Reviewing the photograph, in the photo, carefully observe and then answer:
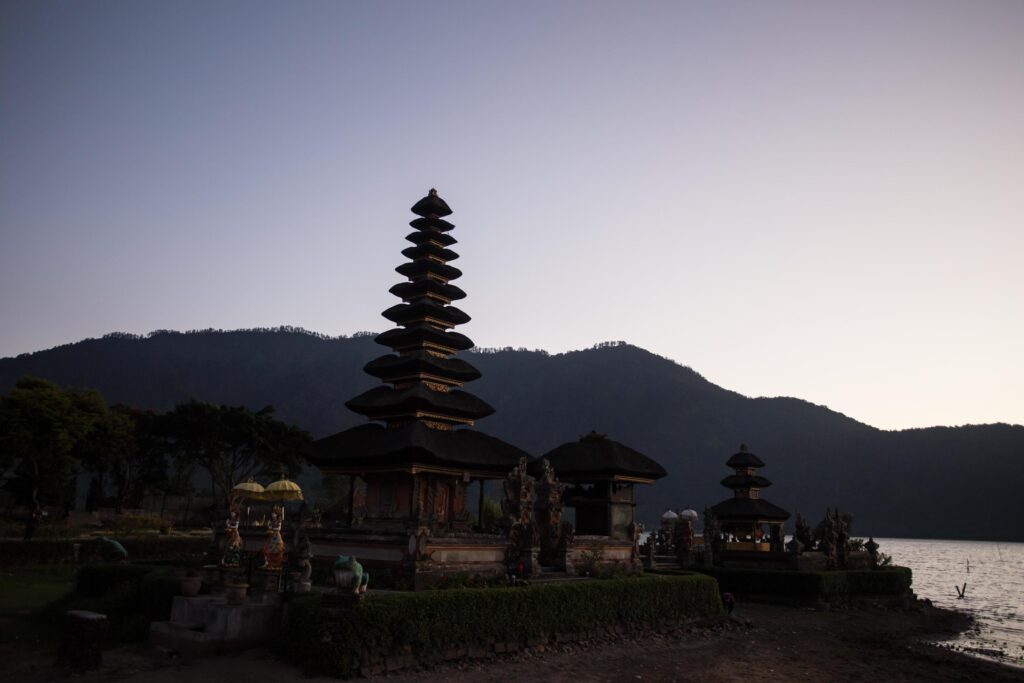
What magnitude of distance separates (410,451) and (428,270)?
36.3 ft

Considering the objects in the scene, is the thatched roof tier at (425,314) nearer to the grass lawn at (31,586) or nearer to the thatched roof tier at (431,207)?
the thatched roof tier at (431,207)

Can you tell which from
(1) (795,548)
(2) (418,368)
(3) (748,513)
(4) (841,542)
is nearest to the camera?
(2) (418,368)

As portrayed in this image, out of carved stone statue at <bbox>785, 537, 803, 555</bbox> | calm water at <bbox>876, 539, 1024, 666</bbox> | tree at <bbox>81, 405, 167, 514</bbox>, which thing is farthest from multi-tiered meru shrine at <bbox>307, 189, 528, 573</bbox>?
tree at <bbox>81, 405, 167, 514</bbox>

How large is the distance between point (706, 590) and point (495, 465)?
10623 mm

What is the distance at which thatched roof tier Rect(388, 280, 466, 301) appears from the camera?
37.1 meters

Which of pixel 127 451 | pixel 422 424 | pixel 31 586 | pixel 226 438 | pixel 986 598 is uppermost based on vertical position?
pixel 226 438

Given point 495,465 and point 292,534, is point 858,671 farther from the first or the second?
point 292,534

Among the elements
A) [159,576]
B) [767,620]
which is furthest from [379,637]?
[767,620]

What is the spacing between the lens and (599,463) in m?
35.4

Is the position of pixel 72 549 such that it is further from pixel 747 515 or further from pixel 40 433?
pixel 747 515

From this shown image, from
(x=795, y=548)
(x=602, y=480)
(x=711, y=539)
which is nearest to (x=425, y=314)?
(x=602, y=480)

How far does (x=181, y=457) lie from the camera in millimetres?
64438

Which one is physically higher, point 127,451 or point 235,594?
point 127,451

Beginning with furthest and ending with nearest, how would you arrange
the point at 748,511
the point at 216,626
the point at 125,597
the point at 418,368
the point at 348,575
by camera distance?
1. the point at 748,511
2. the point at 418,368
3. the point at 125,597
4. the point at 216,626
5. the point at 348,575
